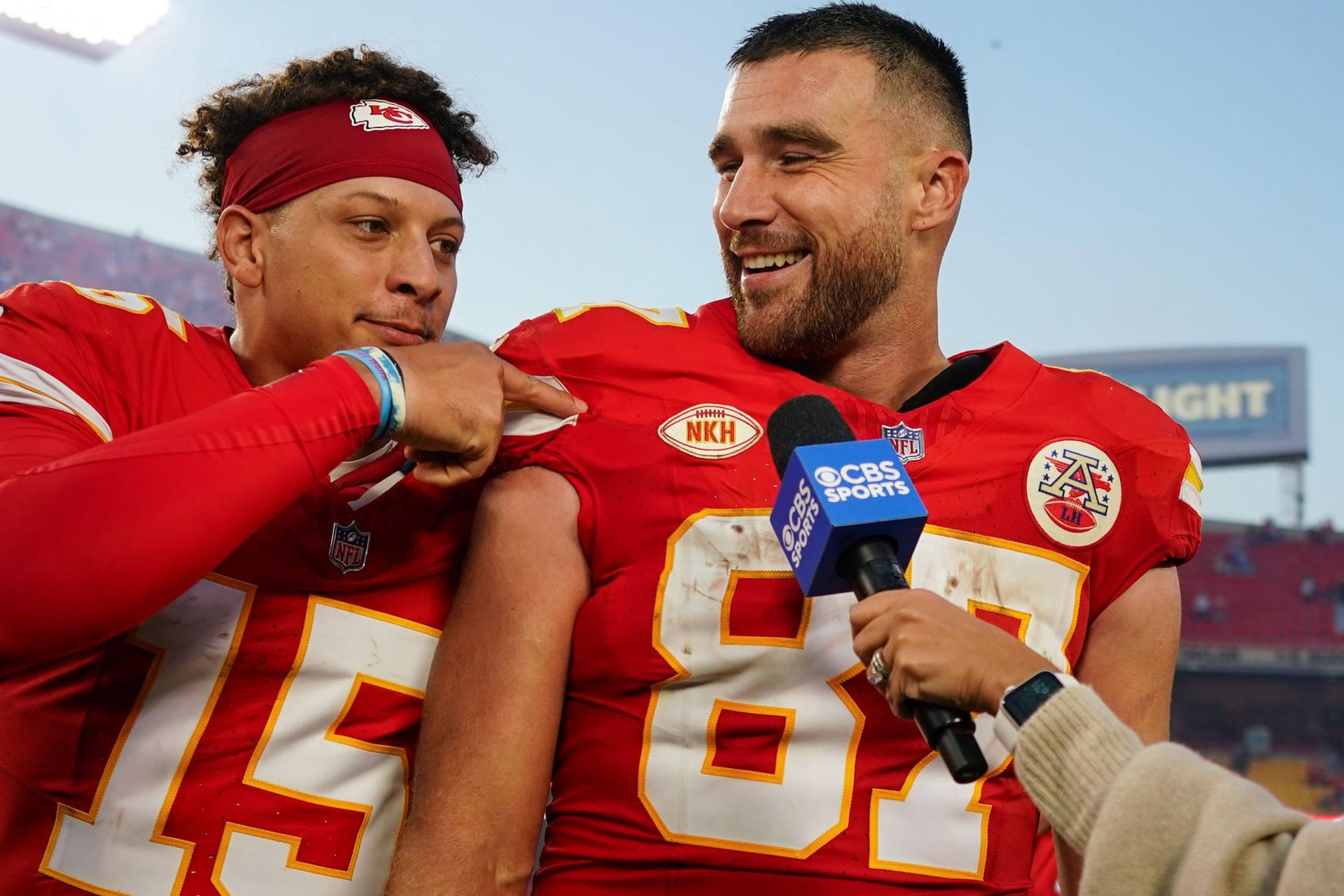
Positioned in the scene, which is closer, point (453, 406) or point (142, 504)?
point (142, 504)

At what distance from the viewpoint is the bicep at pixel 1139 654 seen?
228cm

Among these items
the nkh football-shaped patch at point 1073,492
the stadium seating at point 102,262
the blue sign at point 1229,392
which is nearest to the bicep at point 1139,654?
the nkh football-shaped patch at point 1073,492

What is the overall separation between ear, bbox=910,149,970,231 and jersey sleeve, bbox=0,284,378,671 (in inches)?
46.2

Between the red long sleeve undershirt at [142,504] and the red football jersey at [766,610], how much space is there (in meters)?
0.47

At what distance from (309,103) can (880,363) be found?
3.92 ft

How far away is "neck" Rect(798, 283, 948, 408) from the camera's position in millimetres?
2482

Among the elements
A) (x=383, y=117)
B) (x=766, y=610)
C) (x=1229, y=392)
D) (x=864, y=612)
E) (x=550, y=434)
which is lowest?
(x=864, y=612)

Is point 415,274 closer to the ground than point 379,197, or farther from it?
closer to the ground

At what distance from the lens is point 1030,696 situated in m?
1.56

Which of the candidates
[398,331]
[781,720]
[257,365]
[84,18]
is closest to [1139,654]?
[781,720]

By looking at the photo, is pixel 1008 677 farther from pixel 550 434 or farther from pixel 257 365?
pixel 257 365

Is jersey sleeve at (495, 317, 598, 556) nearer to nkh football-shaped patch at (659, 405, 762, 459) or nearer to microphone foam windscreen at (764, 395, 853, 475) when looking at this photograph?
nkh football-shaped patch at (659, 405, 762, 459)

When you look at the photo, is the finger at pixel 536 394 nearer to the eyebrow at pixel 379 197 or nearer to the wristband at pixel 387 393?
the wristband at pixel 387 393

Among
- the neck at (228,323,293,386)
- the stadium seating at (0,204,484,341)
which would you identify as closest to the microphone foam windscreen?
the neck at (228,323,293,386)
